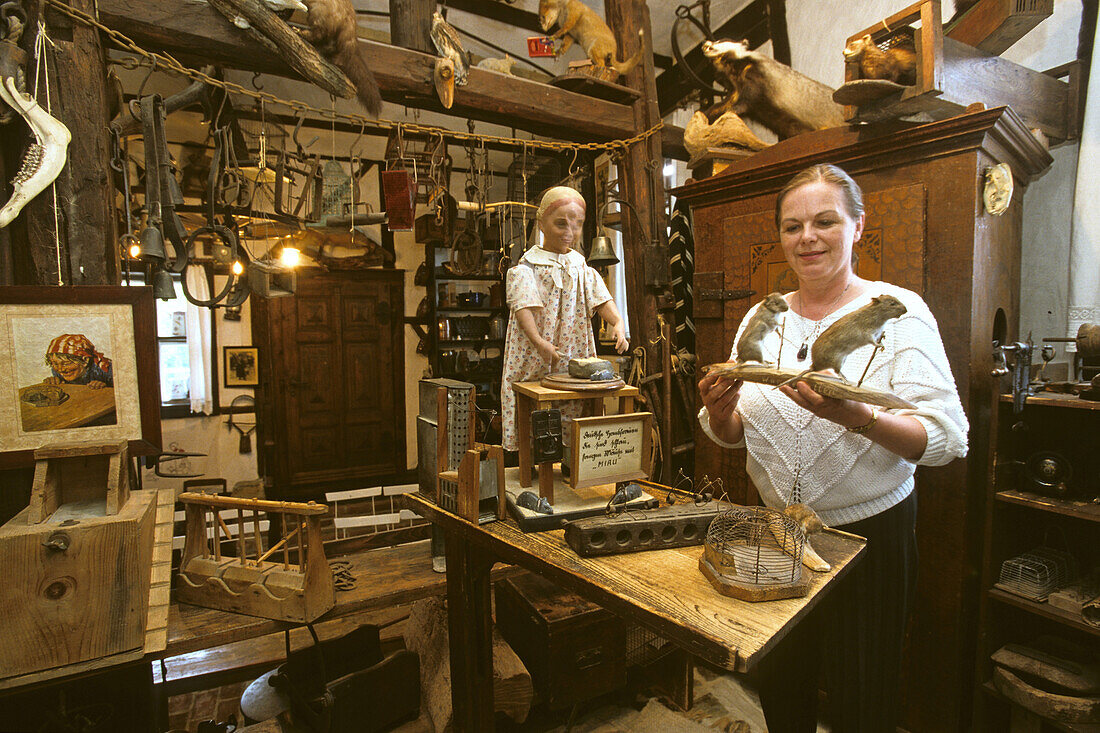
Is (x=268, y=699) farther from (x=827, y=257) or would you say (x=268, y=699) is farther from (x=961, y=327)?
(x=961, y=327)

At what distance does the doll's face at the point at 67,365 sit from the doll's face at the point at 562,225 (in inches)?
78.8

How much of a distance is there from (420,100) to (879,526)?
314 cm

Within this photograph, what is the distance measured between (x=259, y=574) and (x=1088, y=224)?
13.1 ft

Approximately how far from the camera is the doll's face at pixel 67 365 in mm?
2006

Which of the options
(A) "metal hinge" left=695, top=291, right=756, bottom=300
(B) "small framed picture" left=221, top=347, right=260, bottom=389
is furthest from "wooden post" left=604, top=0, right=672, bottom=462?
(B) "small framed picture" left=221, top=347, right=260, bottom=389

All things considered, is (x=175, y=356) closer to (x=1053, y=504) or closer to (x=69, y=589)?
(x=69, y=589)

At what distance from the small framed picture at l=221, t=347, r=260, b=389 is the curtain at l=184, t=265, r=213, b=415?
17cm

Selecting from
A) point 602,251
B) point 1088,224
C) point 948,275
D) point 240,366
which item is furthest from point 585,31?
point 240,366

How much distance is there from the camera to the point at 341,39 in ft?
8.57

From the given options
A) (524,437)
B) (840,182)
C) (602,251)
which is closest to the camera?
(840,182)

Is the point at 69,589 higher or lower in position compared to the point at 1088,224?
lower

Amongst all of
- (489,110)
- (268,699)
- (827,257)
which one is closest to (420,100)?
(489,110)

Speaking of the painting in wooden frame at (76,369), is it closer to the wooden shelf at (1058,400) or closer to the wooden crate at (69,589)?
the wooden crate at (69,589)

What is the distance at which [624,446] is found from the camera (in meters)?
1.84
